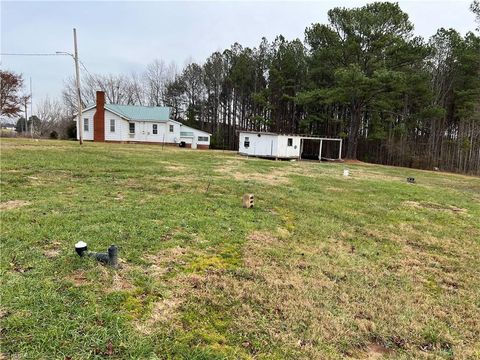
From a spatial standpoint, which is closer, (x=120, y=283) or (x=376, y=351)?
(x=376, y=351)

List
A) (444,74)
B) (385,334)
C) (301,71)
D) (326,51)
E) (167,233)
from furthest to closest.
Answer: (301,71) → (444,74) → (326,51) → (167,233) → (385,334)

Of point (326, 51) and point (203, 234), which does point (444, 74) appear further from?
point (203, 234)

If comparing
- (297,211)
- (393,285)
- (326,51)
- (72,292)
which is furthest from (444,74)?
(72,292)

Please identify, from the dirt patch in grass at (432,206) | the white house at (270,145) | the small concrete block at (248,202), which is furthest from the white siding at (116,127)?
the dirt patch in grass at (432,206)

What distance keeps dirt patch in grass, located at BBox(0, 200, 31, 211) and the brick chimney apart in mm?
28161

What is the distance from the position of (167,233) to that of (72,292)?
6.24ft

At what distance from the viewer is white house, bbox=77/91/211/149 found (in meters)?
31.7

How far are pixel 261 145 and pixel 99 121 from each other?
54.3ft

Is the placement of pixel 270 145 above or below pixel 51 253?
above

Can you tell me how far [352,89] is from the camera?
26.6 m

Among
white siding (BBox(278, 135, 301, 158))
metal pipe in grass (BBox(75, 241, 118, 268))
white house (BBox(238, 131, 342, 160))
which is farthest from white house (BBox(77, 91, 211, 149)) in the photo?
metal pipe in grass (BBox(75, 241, 118, 268))

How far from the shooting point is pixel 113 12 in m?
14.6

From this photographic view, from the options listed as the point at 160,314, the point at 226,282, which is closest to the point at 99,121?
the point at 226,282

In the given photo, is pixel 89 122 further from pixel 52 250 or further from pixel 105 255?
pixel 105 255
